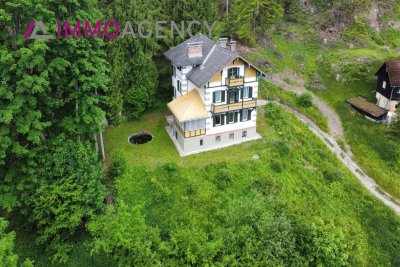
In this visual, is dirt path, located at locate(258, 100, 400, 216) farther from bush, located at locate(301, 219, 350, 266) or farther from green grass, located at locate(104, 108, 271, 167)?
bush, located at locate(301, 219, 350, 266)

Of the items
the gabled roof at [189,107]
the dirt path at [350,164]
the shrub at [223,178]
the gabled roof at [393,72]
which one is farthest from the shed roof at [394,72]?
the shrub at [223,178]

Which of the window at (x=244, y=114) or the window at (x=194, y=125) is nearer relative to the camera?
the window at (x=194, y=125)

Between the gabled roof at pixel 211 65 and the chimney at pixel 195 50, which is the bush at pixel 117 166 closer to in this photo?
the gabled roof at pixel 211 65

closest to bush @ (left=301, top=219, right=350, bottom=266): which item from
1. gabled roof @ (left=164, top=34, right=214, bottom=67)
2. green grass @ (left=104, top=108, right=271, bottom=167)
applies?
green grass @ (left=104, top=108, right=271, bottom=167)

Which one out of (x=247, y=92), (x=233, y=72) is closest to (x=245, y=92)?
(x=247, y=92)

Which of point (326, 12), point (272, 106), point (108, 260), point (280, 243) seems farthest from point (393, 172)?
point (326, 12)

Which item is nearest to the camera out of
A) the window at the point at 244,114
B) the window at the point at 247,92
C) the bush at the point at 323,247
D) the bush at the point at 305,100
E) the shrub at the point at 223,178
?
the bush at the point at 323,247
